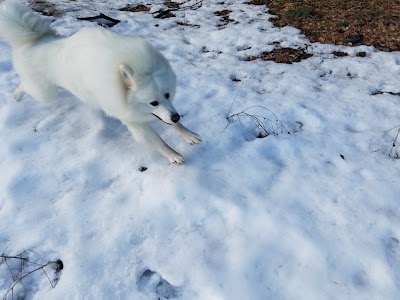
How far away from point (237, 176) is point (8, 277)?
203 cm

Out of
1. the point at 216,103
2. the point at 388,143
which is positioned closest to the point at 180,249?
the point at 216,103

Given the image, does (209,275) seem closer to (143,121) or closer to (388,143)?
(143,121)

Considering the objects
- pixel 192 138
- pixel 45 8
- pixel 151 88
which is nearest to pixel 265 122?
pixel 192 138

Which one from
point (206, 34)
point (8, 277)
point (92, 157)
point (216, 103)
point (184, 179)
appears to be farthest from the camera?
point (206, 34)

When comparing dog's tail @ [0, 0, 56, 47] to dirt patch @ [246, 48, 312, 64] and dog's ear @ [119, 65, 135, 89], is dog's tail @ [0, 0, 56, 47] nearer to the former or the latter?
dog's ear @ [119, 65, 135, 89]

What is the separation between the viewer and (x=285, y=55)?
5.65 m

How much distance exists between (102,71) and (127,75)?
305 millimetres

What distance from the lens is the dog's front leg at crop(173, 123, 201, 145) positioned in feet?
11.9

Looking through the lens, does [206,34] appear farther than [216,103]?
Yes

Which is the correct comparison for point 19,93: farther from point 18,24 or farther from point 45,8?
point 45,8

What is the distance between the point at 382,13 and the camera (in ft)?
21.2

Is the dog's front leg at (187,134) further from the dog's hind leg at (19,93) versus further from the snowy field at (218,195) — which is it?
the dog's hind leg at (19,93)

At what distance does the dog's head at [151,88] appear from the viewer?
2.79 m

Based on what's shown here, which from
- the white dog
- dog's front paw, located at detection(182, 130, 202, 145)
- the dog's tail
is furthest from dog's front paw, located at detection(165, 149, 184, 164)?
the dog's tail
